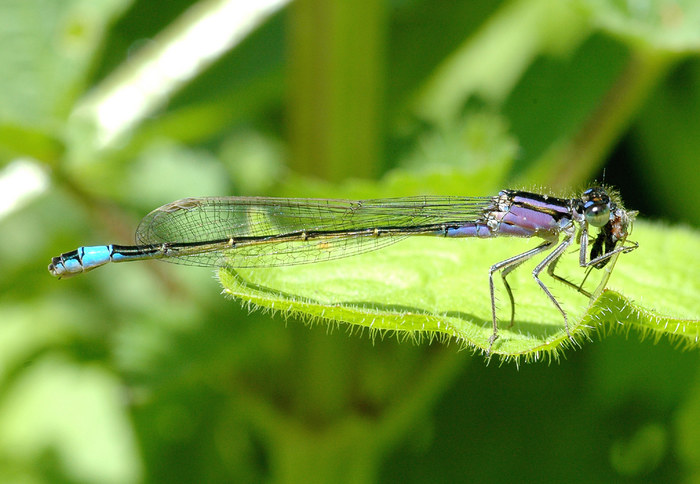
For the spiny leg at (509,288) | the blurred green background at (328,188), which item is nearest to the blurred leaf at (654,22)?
the blurred green background at (328,188)

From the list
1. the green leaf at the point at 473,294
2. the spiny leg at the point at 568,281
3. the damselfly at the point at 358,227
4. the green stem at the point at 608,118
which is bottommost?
the green leaf at the point at 473,294

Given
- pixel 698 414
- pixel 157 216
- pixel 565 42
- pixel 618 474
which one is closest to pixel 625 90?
pixel 565 42

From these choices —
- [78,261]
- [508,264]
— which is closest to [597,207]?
[508,264]

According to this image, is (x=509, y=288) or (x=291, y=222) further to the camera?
(x=291, y=222)

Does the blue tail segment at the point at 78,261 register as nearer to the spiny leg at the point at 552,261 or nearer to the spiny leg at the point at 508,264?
the spiny leg at the point at 508,264

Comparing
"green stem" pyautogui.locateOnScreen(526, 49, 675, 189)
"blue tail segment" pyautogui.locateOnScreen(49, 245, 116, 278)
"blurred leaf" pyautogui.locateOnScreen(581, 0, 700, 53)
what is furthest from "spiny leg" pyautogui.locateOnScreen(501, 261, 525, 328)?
"blue tail segment" pyautogui.locateOnScreen(49, 245, 116, 278)

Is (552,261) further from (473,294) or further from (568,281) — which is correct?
(473,294)
